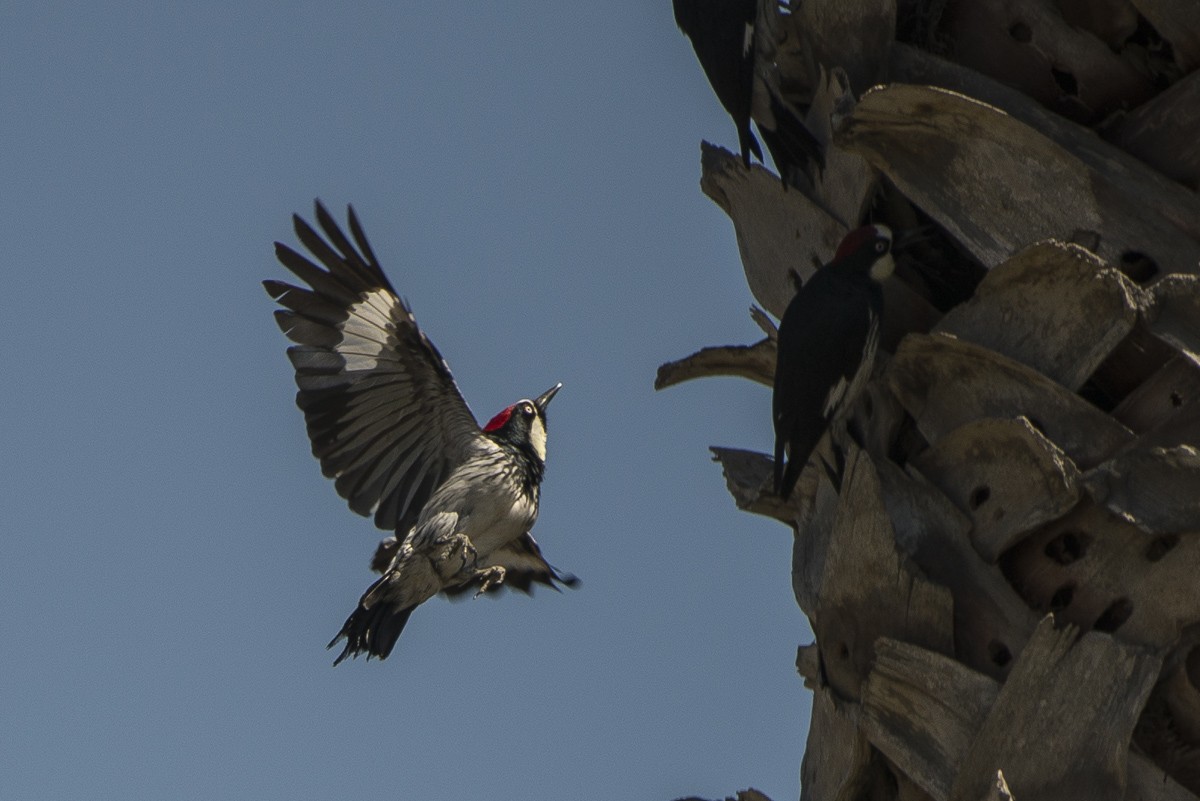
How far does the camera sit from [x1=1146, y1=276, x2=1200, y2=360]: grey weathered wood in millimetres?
2285

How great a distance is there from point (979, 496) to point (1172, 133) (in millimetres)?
693

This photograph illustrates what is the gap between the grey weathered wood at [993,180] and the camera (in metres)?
2.46

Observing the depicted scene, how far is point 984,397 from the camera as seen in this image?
2.51 metres

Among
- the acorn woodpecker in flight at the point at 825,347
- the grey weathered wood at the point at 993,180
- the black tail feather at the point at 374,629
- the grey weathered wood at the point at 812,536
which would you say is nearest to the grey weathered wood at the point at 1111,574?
the grey weathered wood at the point at 812,536

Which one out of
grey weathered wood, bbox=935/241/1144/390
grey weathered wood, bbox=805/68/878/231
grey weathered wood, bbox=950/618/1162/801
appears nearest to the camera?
grey weathered wood, bbox=950/618/1162/801

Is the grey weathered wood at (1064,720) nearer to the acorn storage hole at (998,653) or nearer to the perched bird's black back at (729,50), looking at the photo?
the acorn storage hole at (998,653)

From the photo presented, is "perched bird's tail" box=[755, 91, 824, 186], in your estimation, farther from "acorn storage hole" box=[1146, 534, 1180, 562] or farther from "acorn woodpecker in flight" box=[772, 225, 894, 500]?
"acorn storage hole" box=[1146, 534, 1180, 562]

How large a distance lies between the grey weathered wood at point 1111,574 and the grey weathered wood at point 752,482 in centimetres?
65

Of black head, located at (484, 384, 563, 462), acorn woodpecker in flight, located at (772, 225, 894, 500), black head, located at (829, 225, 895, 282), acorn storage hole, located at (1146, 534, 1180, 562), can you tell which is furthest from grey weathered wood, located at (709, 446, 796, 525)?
black head, located at (484, 384, 563, 462)

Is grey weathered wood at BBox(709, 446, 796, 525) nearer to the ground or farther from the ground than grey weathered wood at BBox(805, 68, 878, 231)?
nearer to the ground

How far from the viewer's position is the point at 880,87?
264cm

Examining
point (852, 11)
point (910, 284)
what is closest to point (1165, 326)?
point (910, 284)

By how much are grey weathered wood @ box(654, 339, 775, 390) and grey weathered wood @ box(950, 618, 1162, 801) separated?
112 centimetres

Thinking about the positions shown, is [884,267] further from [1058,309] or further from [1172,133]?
[1172,133]
